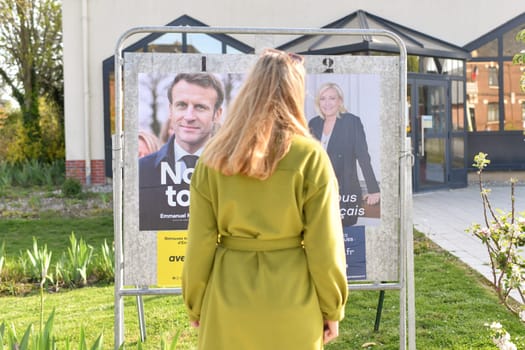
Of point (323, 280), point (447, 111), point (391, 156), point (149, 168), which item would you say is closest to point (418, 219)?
point (447, 111)

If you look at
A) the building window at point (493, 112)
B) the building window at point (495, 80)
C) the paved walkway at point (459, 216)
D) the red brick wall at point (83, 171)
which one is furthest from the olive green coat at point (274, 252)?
the building window at point (493, 112)

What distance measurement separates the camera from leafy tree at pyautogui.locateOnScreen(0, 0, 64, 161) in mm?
18000

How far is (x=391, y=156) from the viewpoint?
3936 millimetres

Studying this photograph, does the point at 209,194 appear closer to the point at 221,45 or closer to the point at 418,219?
the point at 418,219

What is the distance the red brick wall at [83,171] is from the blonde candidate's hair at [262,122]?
42.7ft

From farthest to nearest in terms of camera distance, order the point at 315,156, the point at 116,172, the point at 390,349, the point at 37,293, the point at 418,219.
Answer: the point at 418,219 → the point at 37,293 → the point at 390,349 → the point at 116,172 → the point at 315,156

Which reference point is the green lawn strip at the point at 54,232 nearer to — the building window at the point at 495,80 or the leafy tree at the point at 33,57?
the leafy tree at the point at 33,57

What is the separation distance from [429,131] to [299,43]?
3482mm

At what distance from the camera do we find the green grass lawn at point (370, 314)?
4.66m

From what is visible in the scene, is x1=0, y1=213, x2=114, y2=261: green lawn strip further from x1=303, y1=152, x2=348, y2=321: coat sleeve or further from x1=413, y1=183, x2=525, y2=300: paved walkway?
x1=303, y1=152, x2=348, y2=321: coat sleeve

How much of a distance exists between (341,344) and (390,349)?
14.8 inches

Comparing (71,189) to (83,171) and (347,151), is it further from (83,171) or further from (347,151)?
(347,151)

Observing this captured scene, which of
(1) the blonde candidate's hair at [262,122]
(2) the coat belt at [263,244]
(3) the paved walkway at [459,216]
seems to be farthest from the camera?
(3) the paved walkway at [459,216]

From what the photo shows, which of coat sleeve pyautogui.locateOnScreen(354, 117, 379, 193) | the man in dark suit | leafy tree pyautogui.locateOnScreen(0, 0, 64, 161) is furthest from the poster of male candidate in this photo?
leafy tree pyautogui.locateOnScreen(0, 0, 64, 161)
